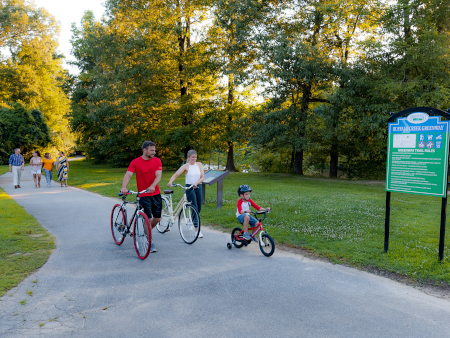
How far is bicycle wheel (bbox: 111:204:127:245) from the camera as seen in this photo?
691 centimetres

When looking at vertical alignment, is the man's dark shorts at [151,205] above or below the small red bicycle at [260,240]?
above

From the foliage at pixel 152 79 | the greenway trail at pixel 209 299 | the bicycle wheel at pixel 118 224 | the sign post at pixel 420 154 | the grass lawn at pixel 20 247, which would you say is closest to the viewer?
the greenway trail at pixel 209 299

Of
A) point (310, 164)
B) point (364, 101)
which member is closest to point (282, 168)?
point (310, 164)

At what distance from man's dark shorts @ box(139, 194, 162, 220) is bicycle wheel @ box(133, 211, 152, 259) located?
0.29 meters

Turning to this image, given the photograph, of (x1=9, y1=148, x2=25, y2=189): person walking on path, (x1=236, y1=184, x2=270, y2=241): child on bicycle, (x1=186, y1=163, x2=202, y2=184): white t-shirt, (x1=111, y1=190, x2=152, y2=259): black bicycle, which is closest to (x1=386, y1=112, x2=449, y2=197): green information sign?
(x1=236, y1=184, x2=270, y2=241): child on bicycle

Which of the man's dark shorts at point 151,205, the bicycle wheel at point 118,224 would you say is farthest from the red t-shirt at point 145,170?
the bicycle wheel at point 118,224

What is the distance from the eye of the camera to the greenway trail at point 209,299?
12.3 feet

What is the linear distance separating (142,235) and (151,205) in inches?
24.0

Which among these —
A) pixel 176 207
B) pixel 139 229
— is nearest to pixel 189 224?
pixel 176 207

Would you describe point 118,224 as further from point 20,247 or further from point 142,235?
point 20,247

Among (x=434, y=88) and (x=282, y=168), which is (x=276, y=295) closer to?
(x=434, y=88)

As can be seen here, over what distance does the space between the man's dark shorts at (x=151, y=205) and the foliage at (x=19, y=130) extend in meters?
38.0

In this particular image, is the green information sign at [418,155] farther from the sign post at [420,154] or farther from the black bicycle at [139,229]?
the black bicycle at [139,229]

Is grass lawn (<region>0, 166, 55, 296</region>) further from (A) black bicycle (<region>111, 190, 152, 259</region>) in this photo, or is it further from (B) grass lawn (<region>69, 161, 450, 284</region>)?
(B) grass lawn (<region>69, 161, 450, 284</region>)
